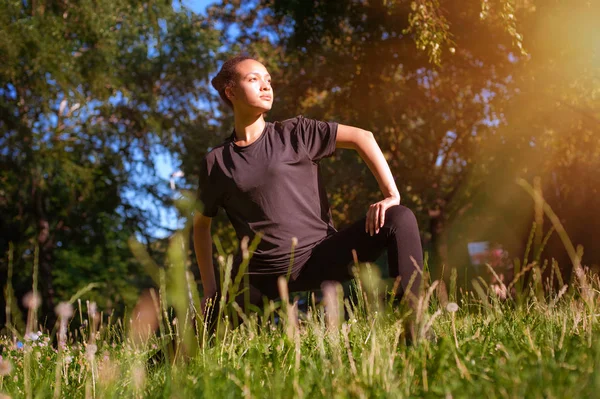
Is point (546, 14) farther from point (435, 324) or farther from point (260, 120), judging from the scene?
point (435, 324)

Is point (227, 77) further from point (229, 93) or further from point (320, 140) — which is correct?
point (320, 140)

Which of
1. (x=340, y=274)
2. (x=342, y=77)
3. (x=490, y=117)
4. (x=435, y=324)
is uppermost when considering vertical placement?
(x=342, y=77)

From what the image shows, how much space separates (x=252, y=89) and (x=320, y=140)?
1.67 feet

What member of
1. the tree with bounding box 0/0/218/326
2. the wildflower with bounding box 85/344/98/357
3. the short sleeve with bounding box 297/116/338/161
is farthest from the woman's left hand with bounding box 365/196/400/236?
the tree with bounding box 0/0/218/326

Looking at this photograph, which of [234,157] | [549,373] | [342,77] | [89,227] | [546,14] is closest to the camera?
[549,373]

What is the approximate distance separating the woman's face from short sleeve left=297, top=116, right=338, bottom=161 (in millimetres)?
294

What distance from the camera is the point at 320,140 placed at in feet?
13.5

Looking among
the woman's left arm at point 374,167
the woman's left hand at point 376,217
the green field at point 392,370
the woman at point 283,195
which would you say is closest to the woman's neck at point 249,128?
the woman at point 283,195

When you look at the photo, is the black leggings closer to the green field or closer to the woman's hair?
the green field

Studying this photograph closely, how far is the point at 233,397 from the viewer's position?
2.26 m

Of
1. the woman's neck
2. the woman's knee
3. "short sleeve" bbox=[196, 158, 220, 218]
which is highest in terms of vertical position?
the woman's neck

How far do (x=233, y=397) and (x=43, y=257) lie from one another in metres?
17.5

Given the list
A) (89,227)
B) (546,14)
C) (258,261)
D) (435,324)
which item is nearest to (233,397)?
(435,324)

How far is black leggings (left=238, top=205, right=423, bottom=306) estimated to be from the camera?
11.1ft
